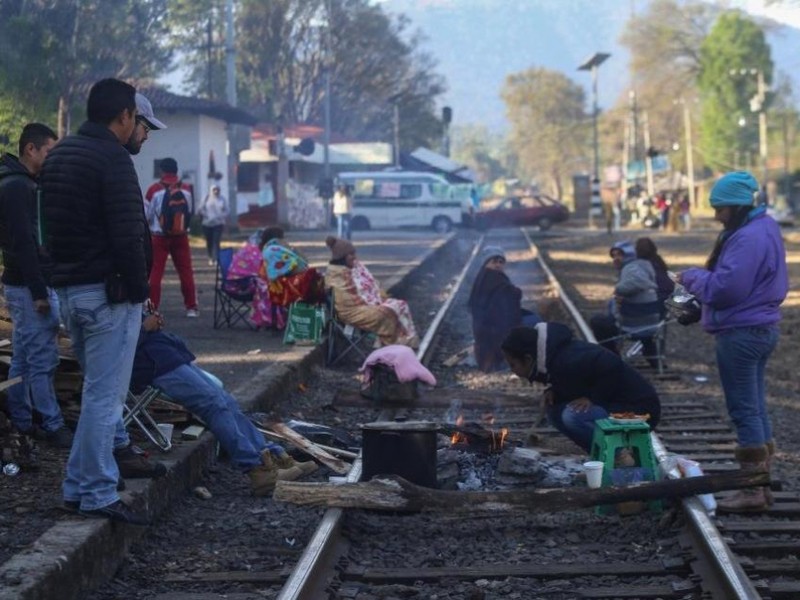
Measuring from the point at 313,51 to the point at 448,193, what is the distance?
18.3m

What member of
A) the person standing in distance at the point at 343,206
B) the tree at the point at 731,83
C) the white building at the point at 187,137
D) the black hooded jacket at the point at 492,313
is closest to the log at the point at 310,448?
the black hooded jacket at the point at 492,313

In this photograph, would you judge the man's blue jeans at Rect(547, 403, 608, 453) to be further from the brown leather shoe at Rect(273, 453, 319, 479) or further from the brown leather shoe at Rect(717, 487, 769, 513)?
the brown leather shoe at Rect(273, 453, 319, 479)

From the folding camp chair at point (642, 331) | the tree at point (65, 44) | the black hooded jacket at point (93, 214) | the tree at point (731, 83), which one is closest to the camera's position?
the black hooded jacket at point (93, 214)

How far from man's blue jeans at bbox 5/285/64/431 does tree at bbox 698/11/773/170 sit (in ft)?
322

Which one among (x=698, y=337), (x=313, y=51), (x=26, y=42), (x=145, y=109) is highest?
(x=313, y=51)

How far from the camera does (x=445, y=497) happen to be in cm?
702

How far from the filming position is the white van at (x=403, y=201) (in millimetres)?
54594

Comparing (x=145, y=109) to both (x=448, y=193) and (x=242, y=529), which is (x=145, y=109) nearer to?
(x=242, y=529)

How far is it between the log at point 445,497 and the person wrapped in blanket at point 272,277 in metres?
6.83

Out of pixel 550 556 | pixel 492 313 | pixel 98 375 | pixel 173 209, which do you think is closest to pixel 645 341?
pixel 492 313

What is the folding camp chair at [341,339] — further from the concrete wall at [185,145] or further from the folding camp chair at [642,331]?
the concrete wall at [185,145]

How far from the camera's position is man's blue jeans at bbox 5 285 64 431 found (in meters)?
7.62

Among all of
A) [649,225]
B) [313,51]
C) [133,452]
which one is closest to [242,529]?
[133,452]

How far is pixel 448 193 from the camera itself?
2202 inches
